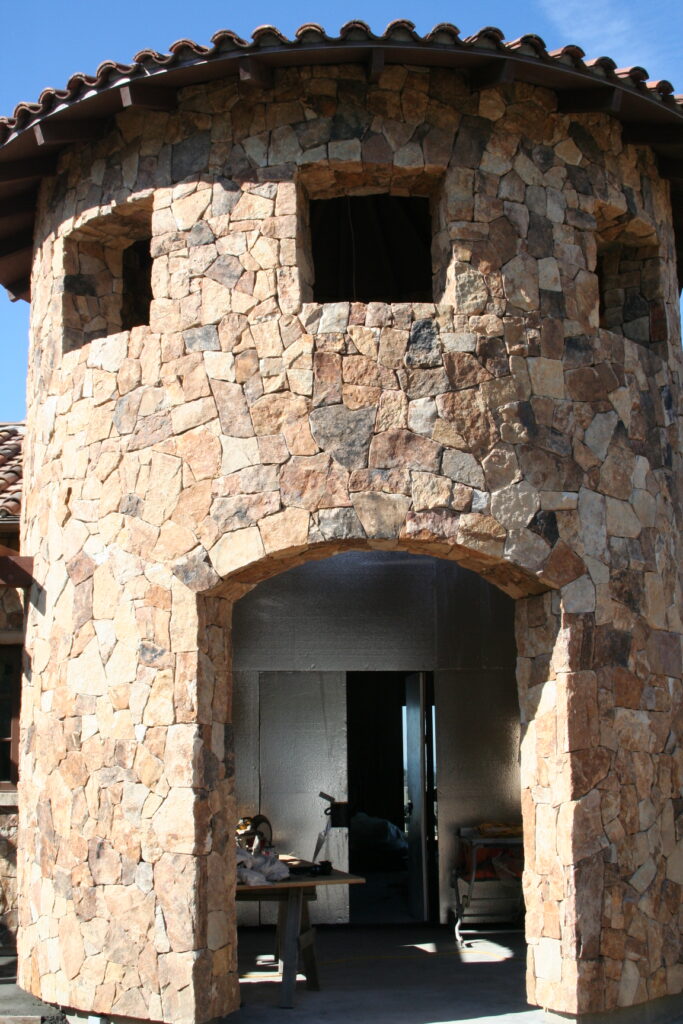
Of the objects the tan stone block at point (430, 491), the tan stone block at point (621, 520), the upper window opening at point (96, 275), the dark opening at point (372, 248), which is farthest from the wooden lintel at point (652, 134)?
the upper window opening at point (96, 275)

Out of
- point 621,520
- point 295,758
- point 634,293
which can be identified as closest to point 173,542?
point 621,520

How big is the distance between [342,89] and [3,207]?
341 centimetres

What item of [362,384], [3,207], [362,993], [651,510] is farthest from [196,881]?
[3,207]

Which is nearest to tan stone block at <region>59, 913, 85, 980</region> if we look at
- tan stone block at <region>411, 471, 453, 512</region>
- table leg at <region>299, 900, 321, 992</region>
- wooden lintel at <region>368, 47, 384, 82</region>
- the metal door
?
table leg at <region>299, 900, 321, 992</region>

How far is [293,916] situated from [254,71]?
6280mm

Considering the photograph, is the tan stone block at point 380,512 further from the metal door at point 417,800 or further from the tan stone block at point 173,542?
the metal door at point 417,800

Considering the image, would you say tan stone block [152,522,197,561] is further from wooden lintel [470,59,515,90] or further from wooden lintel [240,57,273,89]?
wooden lintel [470,59,515,90]

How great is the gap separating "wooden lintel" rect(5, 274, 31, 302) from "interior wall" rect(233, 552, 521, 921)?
153 inches

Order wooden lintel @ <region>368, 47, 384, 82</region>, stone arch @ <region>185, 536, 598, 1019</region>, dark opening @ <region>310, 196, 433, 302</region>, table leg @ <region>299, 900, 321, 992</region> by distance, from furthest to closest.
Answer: dark opening @ <region>310, 196, 433, 302</region> < table leg @ <region>299, 900, 321, 992</region> < wooden lintel @ <region>368, 47, 384, 82</region> < stone arch @ <region>185, 536, 598, 1019</region>

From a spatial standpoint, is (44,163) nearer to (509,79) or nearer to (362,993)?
(509,79)

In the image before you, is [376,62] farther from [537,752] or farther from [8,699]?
[8,699]

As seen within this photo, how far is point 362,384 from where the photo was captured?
8.31 meters

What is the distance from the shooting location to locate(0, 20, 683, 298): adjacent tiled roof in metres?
8.20

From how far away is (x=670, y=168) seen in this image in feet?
32.6
